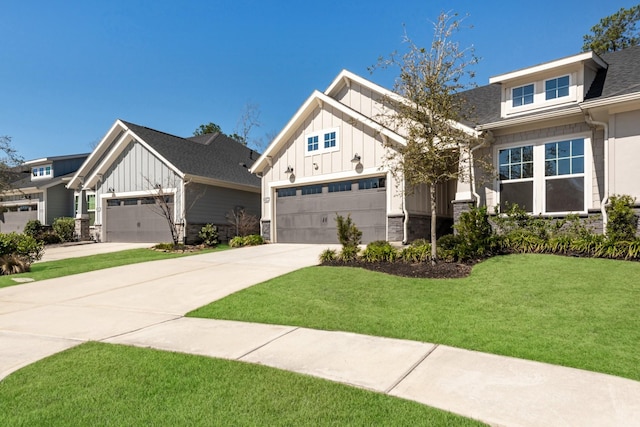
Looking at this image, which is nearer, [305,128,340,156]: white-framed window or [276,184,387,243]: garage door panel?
[276,184,387,243]: garage door panel

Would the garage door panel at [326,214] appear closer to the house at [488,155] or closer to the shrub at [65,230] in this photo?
the house at [488,155]

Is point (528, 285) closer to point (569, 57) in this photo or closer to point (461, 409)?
point (461, 409)

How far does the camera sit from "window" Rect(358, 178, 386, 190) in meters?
14.4

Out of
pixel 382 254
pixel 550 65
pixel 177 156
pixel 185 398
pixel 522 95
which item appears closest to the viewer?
pixel 185 398

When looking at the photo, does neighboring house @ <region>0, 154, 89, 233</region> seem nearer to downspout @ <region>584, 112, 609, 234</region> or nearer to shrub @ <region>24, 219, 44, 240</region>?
shrub @ <region>24, 219, 44, 240</region>

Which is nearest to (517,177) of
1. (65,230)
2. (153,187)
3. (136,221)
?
(153,187)

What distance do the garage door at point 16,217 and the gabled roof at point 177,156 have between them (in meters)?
5.71

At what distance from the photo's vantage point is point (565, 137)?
11.3 metres

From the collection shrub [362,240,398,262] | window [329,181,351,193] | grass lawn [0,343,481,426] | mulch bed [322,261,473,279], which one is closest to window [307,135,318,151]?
window [329,181,351,193]

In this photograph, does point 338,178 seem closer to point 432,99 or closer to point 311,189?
point 311,189

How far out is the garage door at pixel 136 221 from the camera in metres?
19.8

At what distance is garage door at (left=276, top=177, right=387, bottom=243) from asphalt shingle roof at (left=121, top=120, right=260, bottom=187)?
4.90 m

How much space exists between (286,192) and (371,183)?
434 cm

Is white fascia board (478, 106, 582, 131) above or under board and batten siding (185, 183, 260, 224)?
above
